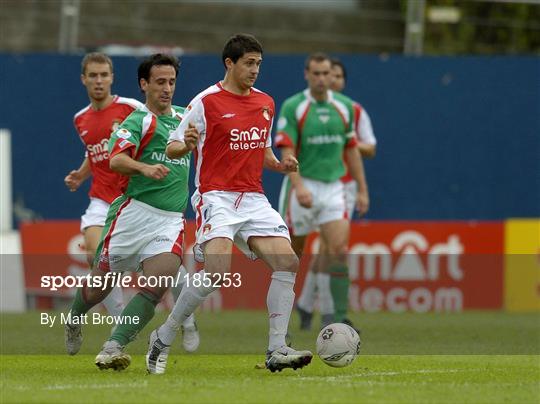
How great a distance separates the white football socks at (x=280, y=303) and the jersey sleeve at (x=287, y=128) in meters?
4.24

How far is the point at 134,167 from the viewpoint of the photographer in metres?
8.95

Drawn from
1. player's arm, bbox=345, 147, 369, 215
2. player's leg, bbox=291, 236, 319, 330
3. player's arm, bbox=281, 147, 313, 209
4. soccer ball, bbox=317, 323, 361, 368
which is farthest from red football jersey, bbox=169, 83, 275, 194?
player's arm, bbox=345, 147, 369, 215

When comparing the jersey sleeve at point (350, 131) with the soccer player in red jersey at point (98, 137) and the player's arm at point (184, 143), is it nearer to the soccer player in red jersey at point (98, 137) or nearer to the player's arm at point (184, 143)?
the soccer player in red jersey at point (98, 137)

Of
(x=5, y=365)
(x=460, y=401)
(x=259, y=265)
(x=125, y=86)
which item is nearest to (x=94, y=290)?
(x=5, y=365)

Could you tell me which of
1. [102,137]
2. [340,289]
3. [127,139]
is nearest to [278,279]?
[127,139]

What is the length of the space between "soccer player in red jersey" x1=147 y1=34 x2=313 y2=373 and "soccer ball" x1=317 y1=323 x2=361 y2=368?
0.30m

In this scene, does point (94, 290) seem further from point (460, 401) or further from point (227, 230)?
point (460, 401)

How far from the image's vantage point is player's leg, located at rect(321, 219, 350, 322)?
42.0ft

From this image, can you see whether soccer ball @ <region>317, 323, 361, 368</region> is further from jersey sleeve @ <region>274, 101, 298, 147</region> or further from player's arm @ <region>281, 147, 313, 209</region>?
jersey sleeve @ <region>274, 101, 298, 147</region>

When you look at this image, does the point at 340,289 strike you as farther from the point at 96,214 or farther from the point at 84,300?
the point at 84,300

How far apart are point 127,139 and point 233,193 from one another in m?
0.84

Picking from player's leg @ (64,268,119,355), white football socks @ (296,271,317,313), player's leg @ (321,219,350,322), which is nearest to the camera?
player's leg @ (64,268,119,355)

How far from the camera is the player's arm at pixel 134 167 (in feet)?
29.0

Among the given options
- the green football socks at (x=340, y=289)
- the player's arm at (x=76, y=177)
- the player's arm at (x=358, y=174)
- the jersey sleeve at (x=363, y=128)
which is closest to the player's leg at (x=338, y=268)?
the green football socks at (x=340, y=289)
